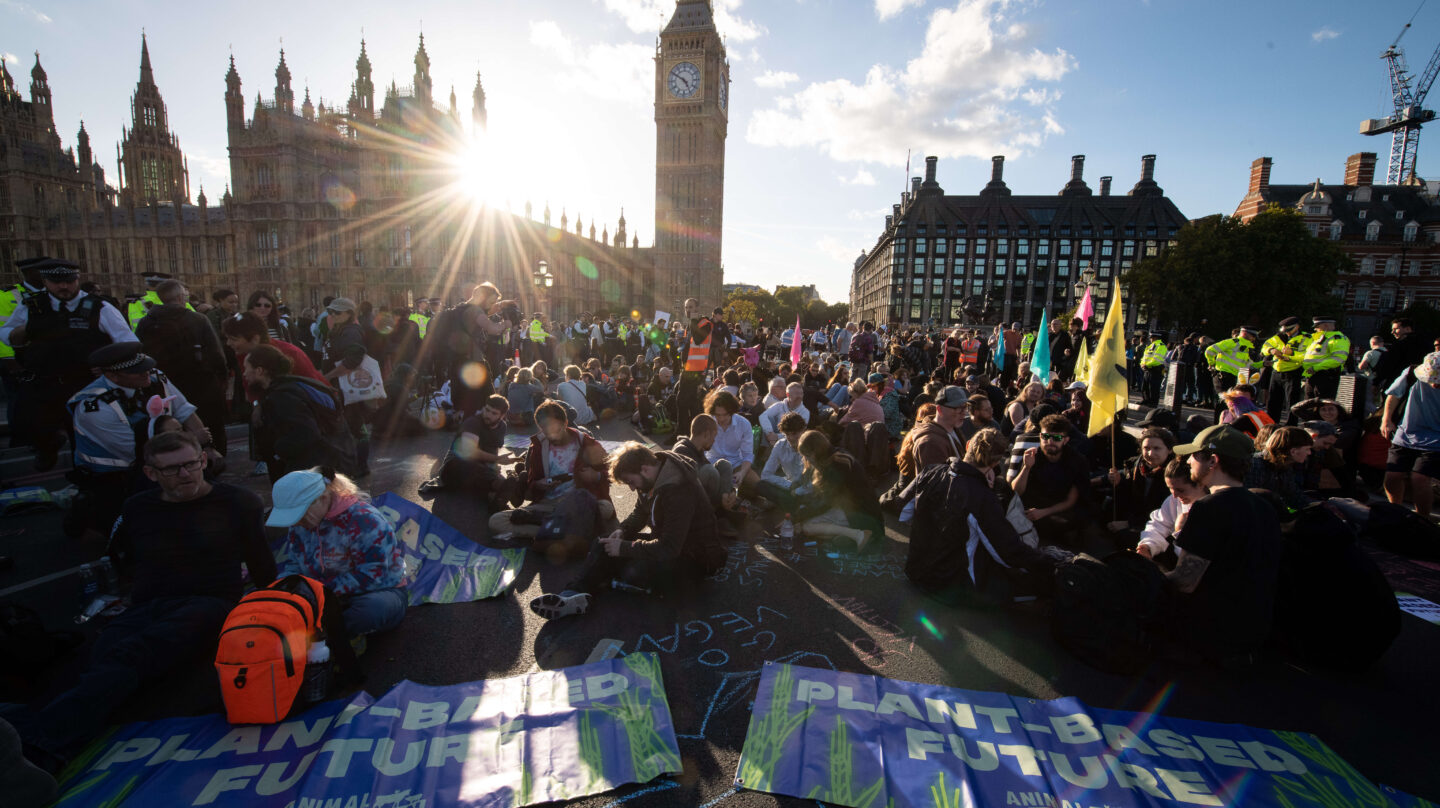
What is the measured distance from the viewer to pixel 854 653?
414 cm

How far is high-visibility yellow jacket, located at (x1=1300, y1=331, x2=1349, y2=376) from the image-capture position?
9500 millimetres

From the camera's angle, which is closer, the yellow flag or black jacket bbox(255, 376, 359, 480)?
black jacket bbox(255, 376, 359, 480)

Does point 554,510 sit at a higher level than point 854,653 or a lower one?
higher

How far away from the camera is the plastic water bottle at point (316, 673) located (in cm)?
329

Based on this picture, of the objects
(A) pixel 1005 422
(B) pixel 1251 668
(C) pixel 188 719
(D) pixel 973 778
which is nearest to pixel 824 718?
(D) pixel 973 778

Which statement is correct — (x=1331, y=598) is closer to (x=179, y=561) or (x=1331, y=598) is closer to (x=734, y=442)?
(x=734, y=442)

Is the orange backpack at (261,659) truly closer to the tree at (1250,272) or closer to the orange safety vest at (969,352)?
the orange safety vest at (969,352)

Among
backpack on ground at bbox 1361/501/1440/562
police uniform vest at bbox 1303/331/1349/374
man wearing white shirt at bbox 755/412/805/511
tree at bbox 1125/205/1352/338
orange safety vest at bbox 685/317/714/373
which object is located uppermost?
tree at bbox 1125/205/1352/338

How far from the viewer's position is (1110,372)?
5.44 meters

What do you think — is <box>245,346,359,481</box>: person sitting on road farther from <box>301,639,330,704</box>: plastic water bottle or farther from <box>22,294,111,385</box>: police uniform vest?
<box>301,639,330,704</box>: plastic water bottle

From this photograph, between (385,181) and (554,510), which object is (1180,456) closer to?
(554,510)

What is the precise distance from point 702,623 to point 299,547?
2667mm

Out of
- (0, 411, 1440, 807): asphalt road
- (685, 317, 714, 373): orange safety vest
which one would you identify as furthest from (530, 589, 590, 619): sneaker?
(685, 317, 714, 373): orange safety vest

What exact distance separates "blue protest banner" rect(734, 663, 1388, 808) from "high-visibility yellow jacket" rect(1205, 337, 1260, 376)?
11491 mm
